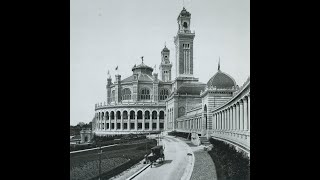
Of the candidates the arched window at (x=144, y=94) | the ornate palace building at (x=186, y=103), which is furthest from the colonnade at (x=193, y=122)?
the arched window at (x=144, y=94)

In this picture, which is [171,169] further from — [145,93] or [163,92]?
[145,93]

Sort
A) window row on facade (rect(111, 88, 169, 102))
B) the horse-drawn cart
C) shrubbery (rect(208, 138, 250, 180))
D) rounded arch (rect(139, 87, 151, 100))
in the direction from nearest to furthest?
shrubbery (rect(208, 138, 250, 180)), the horse-drawn cart, window row on facade (rect(111, 88, 169, 102)), rounded arch (rect(139, 87, 151, 100))

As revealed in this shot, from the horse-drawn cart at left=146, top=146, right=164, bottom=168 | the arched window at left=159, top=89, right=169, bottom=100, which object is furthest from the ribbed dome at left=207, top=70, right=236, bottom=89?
the arched window at left=159, top=89, right=169, bottom=100

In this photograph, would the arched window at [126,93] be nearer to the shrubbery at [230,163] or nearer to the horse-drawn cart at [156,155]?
the shrubbery at [230,163]

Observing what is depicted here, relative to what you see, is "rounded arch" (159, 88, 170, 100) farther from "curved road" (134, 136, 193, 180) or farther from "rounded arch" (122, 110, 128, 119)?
"curved road" (134, 136, 193, 180)

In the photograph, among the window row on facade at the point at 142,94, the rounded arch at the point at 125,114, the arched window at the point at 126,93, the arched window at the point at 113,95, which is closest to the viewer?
the window row on facade at the point at 142,94
